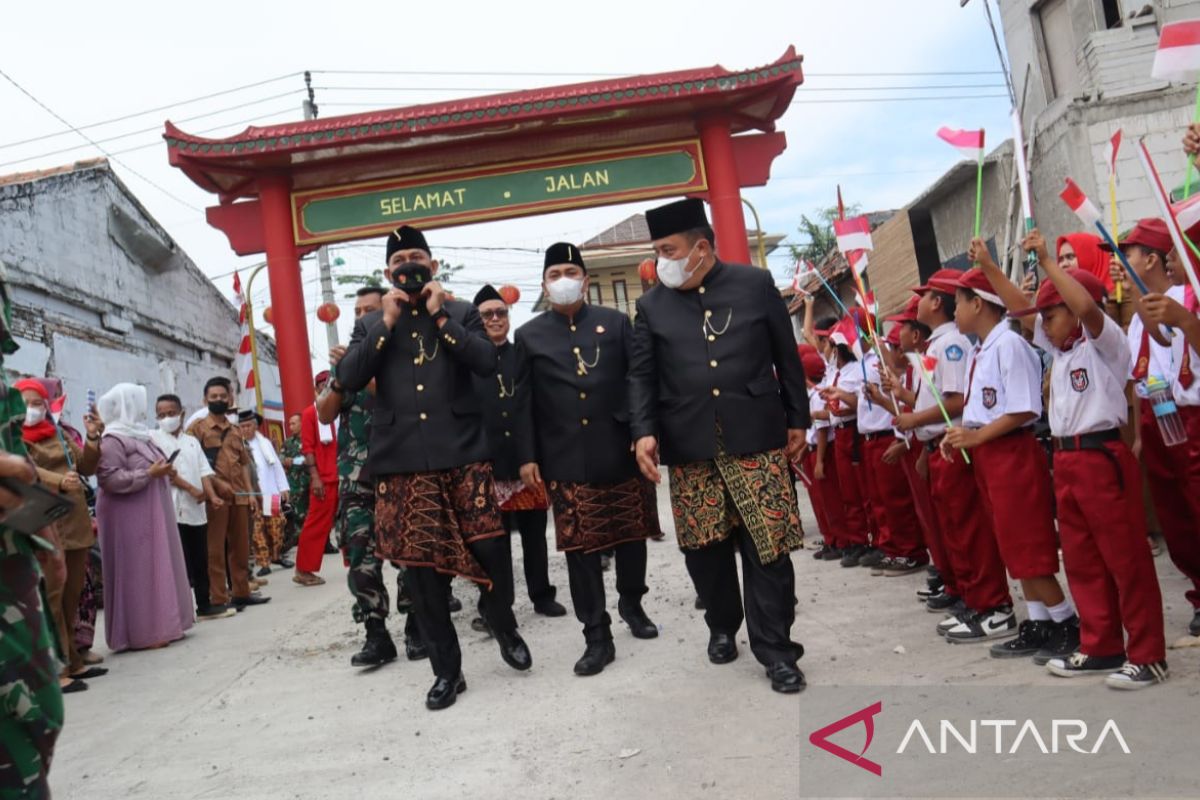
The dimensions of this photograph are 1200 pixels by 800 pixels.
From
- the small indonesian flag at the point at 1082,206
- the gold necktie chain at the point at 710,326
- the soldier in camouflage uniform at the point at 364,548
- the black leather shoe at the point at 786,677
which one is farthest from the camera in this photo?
the soldier in camouflage uniform at the point at 364,548

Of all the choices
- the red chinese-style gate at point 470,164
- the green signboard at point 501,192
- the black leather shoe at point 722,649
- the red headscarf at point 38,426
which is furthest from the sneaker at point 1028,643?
the green signboard at point 501,192

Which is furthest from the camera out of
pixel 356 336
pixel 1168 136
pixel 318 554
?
pixel 1168 136

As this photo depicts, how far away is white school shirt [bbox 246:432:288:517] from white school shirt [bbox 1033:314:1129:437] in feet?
25.6

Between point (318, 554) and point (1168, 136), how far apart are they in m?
9.33

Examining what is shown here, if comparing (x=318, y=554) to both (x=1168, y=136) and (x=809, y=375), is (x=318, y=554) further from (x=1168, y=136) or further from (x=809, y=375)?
(x=1168, y=136)

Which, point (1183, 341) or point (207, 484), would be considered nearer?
point (1183, 341)

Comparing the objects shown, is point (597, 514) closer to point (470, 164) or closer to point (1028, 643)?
point (1028, 643)

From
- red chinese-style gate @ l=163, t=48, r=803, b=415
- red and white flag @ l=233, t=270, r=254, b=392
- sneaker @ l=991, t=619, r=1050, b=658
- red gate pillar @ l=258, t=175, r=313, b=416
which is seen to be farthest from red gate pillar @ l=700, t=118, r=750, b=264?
sneaker @ l=991, t=619, r=1050, b=658

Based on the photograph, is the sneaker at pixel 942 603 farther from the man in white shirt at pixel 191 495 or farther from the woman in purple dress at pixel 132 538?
the man in white shirt at pixel 191 495

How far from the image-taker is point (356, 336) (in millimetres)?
4395

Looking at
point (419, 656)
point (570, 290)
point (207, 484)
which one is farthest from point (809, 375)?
point (207, 484)

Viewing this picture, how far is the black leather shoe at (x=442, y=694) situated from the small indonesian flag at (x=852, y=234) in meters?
2.85

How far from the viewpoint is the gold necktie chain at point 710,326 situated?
402cm

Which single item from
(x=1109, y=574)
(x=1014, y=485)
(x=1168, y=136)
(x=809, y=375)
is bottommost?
(x=1109, y=574)
